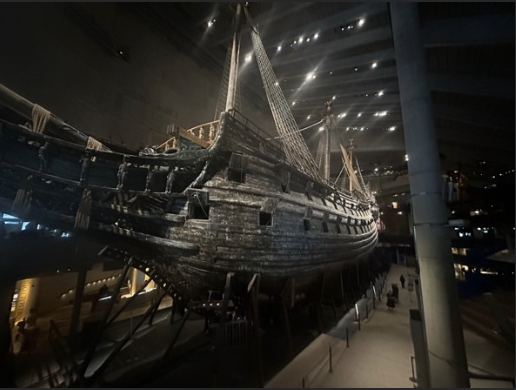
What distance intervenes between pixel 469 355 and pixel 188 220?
596 centimetres

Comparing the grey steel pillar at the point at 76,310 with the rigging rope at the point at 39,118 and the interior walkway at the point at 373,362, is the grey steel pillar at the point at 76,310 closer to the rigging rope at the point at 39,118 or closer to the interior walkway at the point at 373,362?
the rigging rope at the point at 39,118

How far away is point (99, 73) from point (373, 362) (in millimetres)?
10745

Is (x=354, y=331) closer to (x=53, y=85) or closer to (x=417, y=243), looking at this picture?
(x=417, y=243)

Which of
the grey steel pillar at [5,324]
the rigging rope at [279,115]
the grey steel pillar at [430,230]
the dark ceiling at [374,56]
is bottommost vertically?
the grey steel pillar at [5,324]

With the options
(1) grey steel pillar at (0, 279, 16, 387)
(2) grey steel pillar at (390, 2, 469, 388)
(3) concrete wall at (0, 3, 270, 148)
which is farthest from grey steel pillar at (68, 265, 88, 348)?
(2) grey steel pillar at (390, 2, 469, 388)

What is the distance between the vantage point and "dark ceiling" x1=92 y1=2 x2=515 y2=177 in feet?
17.5

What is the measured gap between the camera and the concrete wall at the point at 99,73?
545cm

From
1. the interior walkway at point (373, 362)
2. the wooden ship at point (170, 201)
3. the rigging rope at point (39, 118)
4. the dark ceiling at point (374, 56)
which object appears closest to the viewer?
the rigging rope at point (39, 118)

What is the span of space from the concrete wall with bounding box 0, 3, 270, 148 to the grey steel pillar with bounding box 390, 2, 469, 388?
326 inches

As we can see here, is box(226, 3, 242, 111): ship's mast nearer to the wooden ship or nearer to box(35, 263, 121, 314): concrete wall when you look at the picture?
the wooden ship

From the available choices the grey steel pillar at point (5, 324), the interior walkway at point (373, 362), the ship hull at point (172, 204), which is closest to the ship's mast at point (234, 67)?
the ship hull at point (172, 204)

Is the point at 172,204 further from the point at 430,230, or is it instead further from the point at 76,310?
the point at 76,310

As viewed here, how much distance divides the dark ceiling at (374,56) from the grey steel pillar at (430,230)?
2948 mm

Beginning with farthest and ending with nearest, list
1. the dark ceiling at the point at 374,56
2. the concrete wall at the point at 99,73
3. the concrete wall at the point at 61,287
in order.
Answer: the concrete wall at the point at 61,287, the concrete wall at the point at 99,73, the dark ceiling at the point at 374,56
